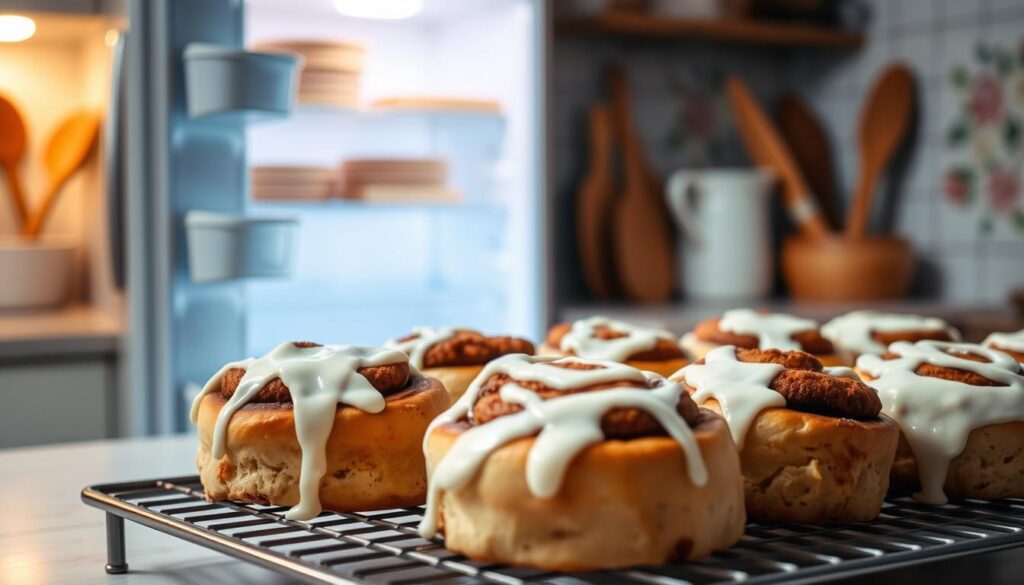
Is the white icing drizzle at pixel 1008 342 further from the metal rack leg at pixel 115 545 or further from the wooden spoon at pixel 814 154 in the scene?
the wooden spoon at pixel 814 154

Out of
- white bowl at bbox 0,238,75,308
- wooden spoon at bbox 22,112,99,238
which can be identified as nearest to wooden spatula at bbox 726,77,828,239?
wooden spoon at bbox 22,112,99,238

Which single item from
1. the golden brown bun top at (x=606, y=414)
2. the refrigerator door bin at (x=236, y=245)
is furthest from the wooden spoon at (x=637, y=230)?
the golden brown bun top at (x=606, y=414)

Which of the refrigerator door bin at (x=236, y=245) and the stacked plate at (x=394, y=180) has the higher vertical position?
the stacked plate at (x=394, y=180)

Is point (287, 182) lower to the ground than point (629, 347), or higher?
higher

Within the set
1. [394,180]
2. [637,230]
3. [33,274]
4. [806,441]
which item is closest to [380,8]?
[394,180]

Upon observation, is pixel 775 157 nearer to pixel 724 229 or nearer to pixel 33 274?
pixel 724 229

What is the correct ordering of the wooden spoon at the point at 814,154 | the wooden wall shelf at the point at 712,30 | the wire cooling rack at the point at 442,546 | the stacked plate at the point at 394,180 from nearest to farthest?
1. the wire cooling rack at the point at 442,546
2. the stacked plate at the point at 394,180
3. the wooden wall shelf at the point at 712,30
4. the wooden spoon at the point at 814,154

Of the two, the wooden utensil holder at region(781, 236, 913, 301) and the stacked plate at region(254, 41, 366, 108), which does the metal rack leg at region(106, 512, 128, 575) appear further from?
the wooden utensil holder at region(781, 236, 913, 301)
